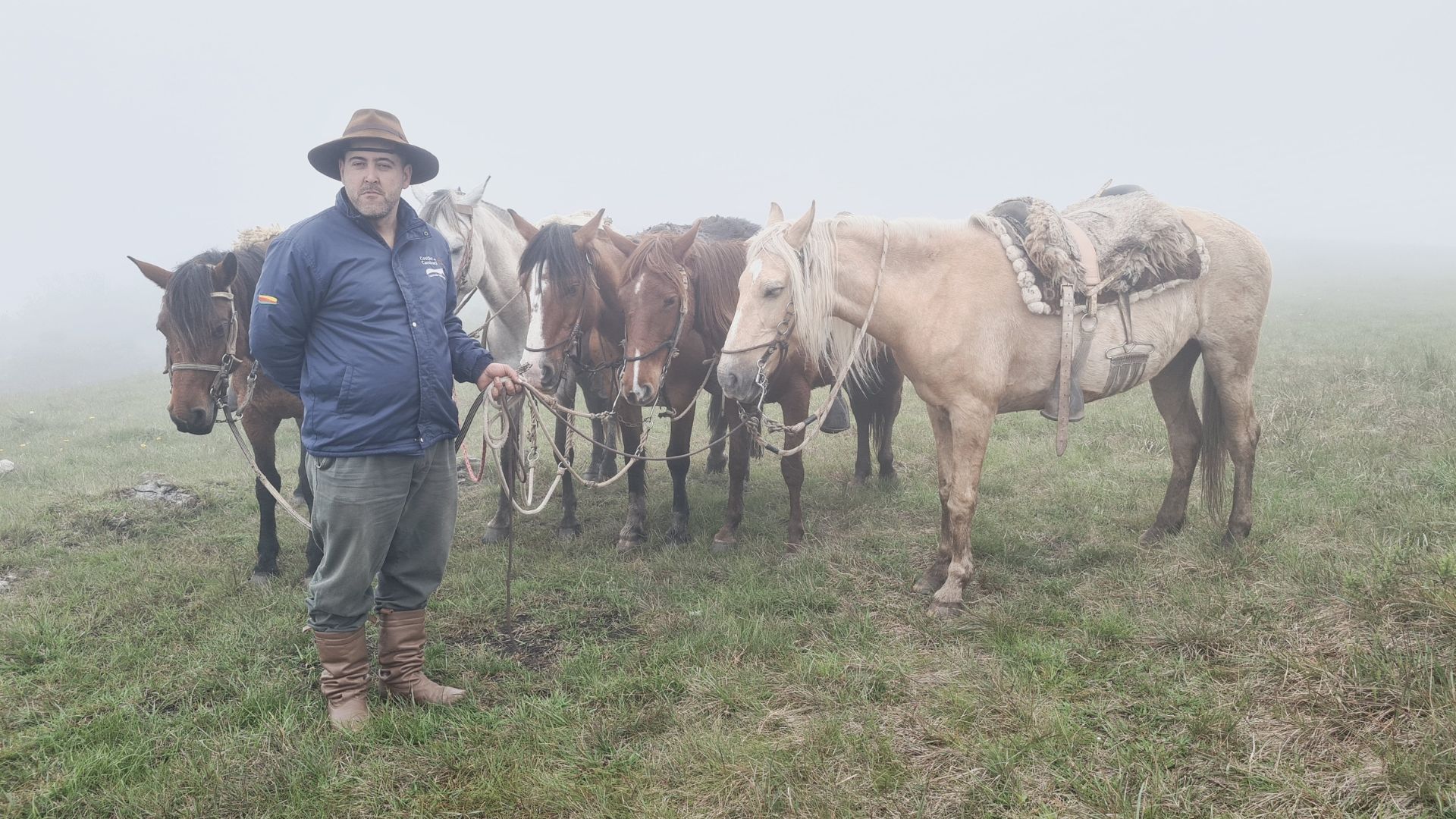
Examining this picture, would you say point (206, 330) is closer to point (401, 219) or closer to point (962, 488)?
point (401, 219)

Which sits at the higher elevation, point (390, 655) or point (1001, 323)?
point (1001, 323)

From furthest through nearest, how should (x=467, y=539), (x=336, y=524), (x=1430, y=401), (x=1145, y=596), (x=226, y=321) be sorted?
1. (x=1430, y=401)
2. (x=467, y=539)
3. (x=226, y=321)
4. (x=1145, y=596)
5. (x=336, y=524)

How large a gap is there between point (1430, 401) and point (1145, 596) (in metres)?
5.51

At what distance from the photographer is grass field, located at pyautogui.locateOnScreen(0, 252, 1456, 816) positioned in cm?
240

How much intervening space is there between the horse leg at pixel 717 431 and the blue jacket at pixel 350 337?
7.08 ft

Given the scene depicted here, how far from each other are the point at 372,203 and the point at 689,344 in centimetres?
235

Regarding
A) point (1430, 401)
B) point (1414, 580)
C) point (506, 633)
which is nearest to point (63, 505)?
point (506, 633)

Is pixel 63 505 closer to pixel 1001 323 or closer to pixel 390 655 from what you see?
pixel 390 655

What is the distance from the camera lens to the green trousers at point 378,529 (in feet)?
9.18

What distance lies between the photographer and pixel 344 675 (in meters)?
3.04

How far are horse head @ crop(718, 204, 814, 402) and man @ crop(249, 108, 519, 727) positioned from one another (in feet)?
3.73

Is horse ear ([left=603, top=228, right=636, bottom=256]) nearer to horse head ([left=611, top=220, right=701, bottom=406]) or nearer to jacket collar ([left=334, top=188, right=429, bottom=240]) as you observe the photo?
horse head ([left=611, top=220, right=701, bottom=406])

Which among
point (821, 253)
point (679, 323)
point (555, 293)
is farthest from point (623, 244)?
point (821, 253)

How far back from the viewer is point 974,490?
3.81m
